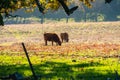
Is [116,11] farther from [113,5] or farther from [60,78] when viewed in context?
[60,78]

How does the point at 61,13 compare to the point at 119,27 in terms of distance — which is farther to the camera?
the point at 61,13

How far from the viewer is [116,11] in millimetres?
160125

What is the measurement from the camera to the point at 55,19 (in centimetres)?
16625

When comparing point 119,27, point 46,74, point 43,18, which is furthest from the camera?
point 43,18

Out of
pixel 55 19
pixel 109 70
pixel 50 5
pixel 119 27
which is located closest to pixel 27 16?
pixel 55 19

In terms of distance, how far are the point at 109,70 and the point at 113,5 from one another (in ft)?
466

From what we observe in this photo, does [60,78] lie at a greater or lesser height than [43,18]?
greater

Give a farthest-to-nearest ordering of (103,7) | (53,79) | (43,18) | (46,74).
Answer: (103,7) → (43,18) → (46,74) → (53,79)

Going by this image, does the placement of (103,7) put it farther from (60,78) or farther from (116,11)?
(60,78)


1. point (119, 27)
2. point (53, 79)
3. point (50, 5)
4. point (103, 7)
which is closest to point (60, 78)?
point (53, 79)

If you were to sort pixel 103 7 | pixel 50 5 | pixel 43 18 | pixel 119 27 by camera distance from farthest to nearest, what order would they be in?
pixel 103 7, pixel 43 18, pixel 119 27, pixel 50 5

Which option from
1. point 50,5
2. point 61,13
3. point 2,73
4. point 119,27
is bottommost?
point 61,13

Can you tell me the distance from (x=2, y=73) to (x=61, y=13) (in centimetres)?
15429

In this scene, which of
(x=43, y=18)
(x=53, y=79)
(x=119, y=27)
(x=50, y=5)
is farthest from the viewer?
(x=43, y=18)
